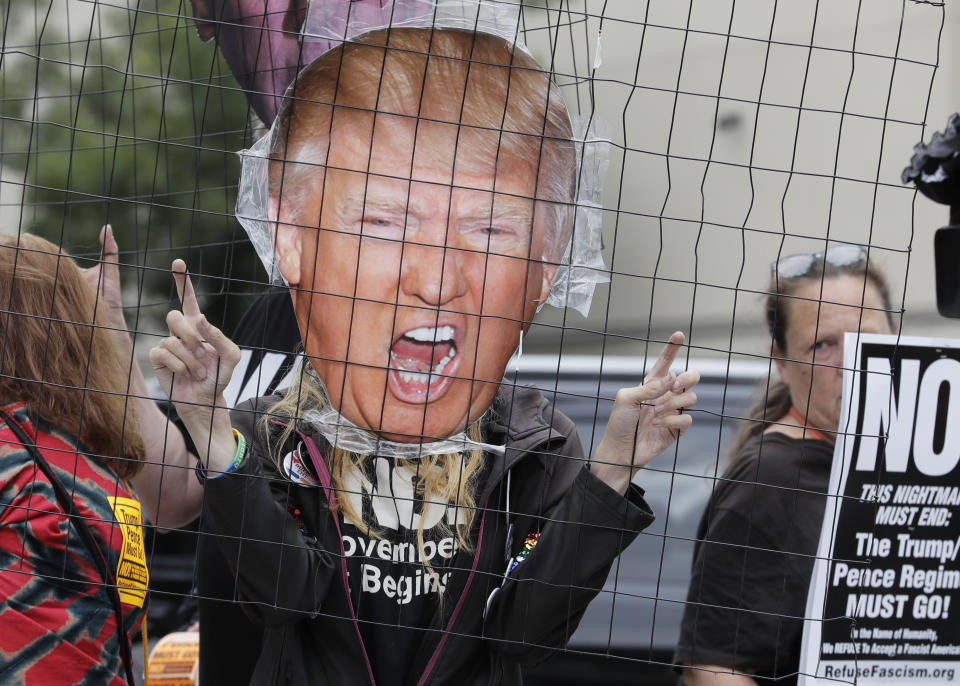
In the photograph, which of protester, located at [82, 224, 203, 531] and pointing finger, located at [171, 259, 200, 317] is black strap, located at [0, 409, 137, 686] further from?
pointing finger, located at [171, 259, 200, 317]

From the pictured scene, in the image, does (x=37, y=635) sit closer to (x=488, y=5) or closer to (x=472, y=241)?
(x=472, y=241)

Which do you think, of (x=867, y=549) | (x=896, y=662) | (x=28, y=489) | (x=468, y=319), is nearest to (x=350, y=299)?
(x=468, y=319)

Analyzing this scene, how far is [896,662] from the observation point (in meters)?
2.08

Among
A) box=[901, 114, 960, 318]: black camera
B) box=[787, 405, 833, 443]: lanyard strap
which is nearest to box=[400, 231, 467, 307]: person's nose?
box=[901, 114, 960, 318]: black camera

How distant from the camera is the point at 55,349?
1.96 meters

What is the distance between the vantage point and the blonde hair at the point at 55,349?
1.94 meters

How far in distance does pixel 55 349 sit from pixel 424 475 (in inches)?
30.0

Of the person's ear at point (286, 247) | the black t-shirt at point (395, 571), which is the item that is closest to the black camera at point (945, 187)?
the black t-shirt at point (395, 571)

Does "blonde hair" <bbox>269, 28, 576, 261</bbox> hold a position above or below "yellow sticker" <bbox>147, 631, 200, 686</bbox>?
above

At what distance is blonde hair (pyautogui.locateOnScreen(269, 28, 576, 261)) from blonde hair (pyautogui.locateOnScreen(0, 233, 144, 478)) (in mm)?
471

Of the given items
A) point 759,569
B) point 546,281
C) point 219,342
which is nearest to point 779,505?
point 759,569

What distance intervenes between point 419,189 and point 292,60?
20.0 inches

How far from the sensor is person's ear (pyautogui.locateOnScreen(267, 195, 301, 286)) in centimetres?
196

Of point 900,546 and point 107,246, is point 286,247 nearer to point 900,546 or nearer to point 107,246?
point 107,246
